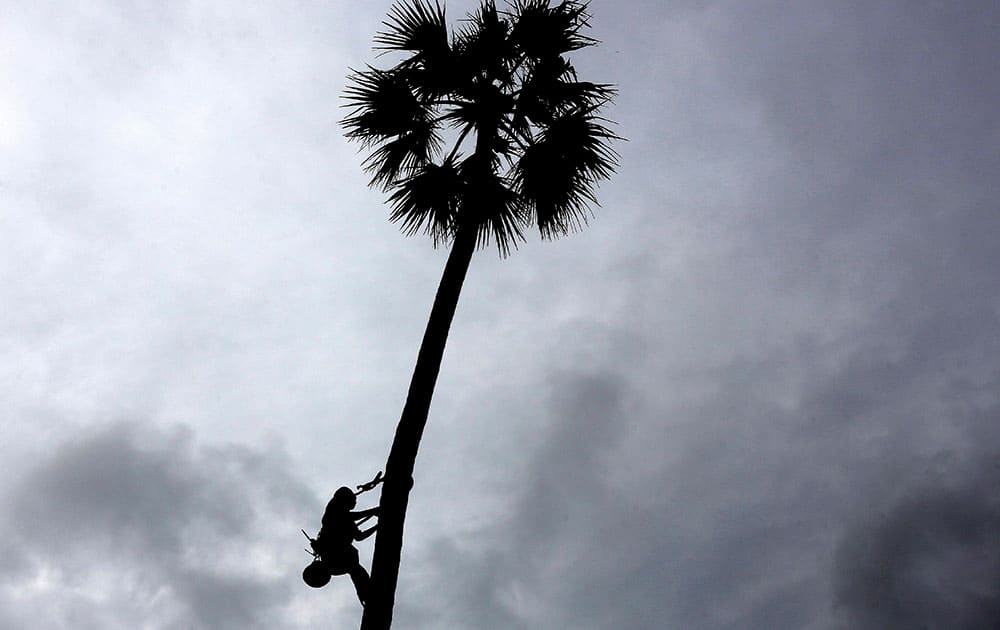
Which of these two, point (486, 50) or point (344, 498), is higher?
point (486, 50)

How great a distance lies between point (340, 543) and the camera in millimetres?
9320

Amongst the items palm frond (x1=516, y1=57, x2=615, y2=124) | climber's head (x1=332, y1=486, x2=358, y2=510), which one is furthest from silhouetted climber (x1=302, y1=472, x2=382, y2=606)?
palm frond (x1=516, y1=57, x2=615, y2=124)

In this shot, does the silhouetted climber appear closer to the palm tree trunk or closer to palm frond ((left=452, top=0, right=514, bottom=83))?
the palm tree trunk

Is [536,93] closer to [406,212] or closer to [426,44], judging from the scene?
[426,44]

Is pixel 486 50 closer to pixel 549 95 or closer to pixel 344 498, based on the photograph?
pixel 549 95

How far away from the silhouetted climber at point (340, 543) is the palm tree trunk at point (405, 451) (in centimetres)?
41

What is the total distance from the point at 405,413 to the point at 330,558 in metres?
1.75

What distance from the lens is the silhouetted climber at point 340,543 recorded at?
9289 millimetres

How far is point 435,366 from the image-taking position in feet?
31.8

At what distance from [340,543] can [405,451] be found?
1247mm

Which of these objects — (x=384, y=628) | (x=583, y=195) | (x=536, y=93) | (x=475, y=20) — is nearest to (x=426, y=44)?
(x=475, y=20)

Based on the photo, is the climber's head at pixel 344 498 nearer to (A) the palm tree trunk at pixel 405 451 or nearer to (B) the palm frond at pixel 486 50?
(A) the palm tree trunk at pixel 405 451

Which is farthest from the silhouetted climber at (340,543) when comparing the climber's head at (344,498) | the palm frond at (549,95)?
the palm frond at (549,95)

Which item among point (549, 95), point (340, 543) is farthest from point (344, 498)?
point (549, 95)
